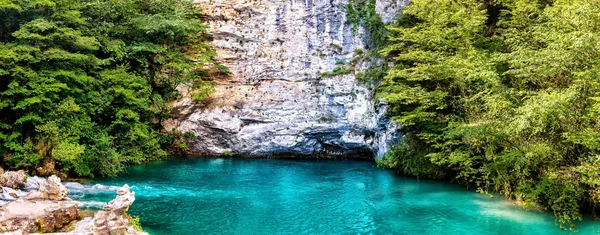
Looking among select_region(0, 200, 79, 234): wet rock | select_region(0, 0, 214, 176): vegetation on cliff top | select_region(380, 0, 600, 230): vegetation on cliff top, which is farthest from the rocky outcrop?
select_region(380, 0, 600, 230): vegetation on cliff top

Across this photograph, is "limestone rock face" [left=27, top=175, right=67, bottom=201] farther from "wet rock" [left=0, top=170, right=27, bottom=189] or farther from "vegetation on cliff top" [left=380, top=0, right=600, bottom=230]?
"vegetation on cliff top" [left=380, top=0, right=600, bottom=230]

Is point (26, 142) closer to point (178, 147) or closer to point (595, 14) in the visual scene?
point (178, 147)

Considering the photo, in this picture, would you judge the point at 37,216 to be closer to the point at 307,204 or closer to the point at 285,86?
the point at 307,204

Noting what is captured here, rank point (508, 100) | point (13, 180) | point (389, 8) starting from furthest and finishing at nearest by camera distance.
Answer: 1. point (389, 8)
2. point (13, 180)
3. point (508, 100)

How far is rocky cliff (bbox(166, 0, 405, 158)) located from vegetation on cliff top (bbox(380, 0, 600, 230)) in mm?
4304

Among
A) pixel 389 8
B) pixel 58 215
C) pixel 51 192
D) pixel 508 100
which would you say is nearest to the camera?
pixel 58 215

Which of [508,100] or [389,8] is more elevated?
[389,8]

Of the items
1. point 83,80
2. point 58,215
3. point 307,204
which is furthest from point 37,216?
point 83,80

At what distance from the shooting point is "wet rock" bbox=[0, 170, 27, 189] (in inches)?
592

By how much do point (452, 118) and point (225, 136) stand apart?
15129mm

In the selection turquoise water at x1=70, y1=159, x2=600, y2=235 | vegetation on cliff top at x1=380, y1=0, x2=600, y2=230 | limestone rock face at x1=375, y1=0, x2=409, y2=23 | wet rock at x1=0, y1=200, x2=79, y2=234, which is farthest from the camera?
limestone rock face at x1=375, y1=0, x2=409, y2=23

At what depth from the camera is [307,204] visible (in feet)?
52.0

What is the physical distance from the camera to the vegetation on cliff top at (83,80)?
17.4m

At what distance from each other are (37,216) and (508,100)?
15902mm
